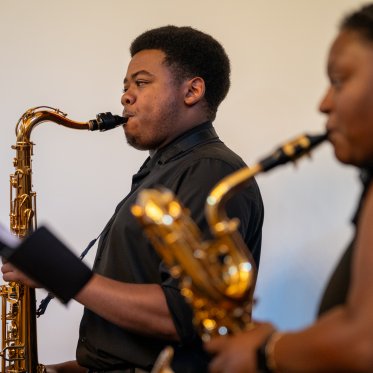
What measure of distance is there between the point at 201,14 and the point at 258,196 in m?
1.01

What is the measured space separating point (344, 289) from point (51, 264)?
735 mm

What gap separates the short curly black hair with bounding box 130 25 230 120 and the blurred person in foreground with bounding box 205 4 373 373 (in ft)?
3.12

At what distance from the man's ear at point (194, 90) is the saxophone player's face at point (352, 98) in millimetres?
999

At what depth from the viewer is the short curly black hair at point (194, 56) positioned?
2.20m

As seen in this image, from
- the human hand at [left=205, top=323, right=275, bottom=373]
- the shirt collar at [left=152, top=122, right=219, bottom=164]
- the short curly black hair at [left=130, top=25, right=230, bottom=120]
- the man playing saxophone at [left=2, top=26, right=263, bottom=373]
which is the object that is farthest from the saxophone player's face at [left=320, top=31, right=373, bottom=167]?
the short curly black hair at [left=130, top=25, right=230, bottom=120]

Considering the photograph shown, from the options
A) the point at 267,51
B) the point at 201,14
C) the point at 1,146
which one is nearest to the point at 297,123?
the point at 267,51

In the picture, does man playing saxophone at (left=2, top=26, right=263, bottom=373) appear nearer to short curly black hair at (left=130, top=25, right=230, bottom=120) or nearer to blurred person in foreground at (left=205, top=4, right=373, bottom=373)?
short curly black hair at (left=130, top=25, right=230, bottom=120)

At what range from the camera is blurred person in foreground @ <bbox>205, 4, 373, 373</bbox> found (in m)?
1.01

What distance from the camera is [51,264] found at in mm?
1688

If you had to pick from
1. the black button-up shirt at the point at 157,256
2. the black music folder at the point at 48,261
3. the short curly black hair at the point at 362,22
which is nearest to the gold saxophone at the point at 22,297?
the black button-up shirt at the point at 157,256

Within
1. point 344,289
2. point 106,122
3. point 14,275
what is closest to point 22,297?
point 14,275

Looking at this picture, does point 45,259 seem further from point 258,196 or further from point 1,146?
point 1,146

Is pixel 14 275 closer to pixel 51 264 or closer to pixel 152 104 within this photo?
pixel 51 264

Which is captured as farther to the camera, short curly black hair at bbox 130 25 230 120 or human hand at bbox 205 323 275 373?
short curly black hair at bbox 130 25 230 120
